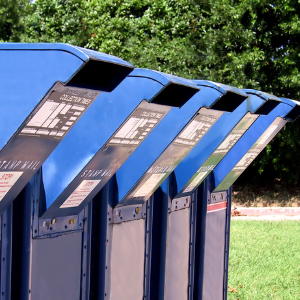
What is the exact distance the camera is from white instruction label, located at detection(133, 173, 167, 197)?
3.73 m

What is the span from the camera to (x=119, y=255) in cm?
367

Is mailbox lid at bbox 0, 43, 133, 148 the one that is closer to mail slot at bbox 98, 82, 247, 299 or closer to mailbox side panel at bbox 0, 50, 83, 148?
mailbox side panel at bbox 0, 50, 83, 148

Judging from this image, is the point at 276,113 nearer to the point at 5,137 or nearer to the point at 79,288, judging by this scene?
the point at 79,288

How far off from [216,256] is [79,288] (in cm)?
206

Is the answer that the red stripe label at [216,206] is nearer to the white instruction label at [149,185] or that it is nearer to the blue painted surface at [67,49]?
the white instruction label at [149,185]

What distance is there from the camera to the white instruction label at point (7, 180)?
8.25 feet

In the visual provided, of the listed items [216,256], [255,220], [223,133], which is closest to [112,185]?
[223,133]

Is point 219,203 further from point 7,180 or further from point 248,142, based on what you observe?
point 7,180

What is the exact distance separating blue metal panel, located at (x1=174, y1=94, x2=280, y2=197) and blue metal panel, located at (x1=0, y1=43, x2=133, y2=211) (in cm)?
190

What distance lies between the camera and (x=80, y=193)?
3.16m

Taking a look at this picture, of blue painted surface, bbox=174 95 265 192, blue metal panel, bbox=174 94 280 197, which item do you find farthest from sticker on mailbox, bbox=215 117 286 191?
blue painted surface, bbox=174 95 265 192

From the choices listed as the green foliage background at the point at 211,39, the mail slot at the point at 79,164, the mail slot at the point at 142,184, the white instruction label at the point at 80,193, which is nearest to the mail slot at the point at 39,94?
the mail slot at the point at 79,164

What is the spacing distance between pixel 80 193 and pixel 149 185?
726mm

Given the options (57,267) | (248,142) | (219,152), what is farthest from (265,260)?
(57,267)
